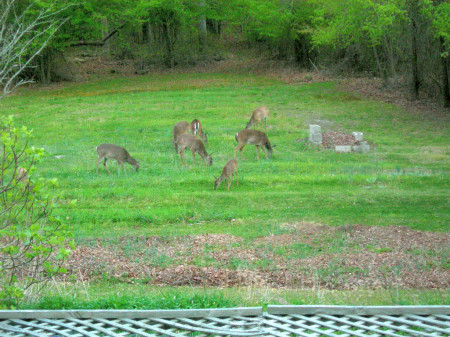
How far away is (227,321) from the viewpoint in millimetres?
3988

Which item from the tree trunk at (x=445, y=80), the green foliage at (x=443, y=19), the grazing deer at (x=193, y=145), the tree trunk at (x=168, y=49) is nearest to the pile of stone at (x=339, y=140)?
the grazing deer at (x=193, y=145)

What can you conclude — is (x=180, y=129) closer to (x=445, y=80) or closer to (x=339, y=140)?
(x=339, y=140)

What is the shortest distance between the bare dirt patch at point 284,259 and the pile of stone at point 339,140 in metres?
8.94

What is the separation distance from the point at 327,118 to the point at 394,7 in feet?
19.4

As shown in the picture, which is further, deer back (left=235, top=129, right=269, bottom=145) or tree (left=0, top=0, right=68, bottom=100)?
deer back (left=235, top=129, right=269, bottom=145)

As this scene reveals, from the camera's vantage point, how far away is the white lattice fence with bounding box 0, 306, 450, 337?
3887mm

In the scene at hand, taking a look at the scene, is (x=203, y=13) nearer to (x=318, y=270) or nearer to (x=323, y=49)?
(x=323, y=49)

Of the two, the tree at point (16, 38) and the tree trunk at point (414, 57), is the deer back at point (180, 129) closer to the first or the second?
the tree at point (16, 38)

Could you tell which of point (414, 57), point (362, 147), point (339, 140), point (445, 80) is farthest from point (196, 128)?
point (414, 57)

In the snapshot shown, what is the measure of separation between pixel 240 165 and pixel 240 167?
1.15 feet

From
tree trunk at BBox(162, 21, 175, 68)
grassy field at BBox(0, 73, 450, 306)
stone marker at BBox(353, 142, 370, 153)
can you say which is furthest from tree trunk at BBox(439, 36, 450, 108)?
tree trunk at BBox(162, 21, 175, 68)

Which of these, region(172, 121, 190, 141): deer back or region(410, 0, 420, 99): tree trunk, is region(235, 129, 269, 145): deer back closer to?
region(172, 121, 190, 141): deer back

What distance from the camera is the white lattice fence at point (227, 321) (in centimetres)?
389

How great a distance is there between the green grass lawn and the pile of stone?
455 mm
